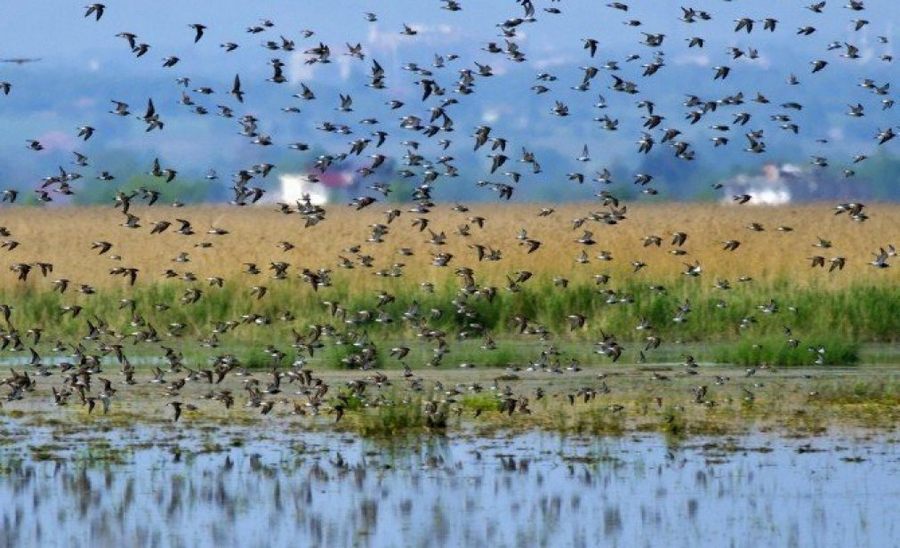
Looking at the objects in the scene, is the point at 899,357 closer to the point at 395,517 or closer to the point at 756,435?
the point at 756,435

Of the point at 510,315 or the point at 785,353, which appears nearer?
the point at 785,353

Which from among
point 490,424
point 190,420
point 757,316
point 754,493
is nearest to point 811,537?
point 754,493

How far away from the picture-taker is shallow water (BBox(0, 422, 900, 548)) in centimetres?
1350

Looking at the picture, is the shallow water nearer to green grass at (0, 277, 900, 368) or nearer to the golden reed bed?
green grass at (0, 277, 900, 368)

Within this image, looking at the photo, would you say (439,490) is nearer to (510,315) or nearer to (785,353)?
(785,353)

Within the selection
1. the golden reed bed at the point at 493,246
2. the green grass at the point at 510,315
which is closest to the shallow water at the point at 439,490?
the green grass at the point at 510,315

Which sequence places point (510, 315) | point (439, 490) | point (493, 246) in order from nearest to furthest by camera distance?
point (439, 490) → point (510, 315) → point (493, 246)

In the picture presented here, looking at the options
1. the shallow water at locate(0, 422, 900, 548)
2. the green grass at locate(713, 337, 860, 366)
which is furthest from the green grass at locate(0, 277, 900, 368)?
the shallow water at locate(0, 422, 900, 548)

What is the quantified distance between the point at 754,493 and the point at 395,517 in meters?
2.47

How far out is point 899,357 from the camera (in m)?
25.2

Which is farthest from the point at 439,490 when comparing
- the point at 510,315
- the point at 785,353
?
the point at 510,315

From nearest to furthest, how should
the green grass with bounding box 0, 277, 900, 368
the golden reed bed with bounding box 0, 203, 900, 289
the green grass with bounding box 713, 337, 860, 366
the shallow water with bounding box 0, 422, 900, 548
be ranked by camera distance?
1. the shallow water with bounding box 0, 422, 900, 548
2. the green grass with bounding box 713, 337, 860, 366
3. the green grass with bounding box 0, 277, 900, 368
4. the golden reed bed with bounding box 0, 203, 900, 289

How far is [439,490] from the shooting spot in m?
15.2

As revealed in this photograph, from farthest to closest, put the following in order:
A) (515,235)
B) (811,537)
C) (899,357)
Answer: (515,235) < (899,357) < (811,537)
